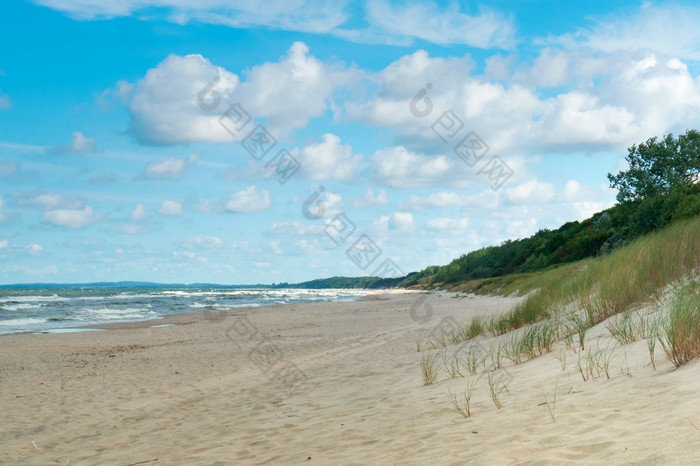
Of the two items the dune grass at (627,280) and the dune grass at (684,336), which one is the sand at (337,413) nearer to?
the dune grass at (684,336)

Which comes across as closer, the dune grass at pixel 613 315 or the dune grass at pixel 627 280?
the dune grass at pixel 613 315

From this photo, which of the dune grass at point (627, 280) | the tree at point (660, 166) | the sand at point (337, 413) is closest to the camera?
the sand at point (337, 413)

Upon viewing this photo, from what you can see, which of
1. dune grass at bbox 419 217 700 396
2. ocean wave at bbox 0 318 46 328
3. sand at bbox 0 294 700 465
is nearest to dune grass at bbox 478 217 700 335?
dune grass at bbox 419 217 700 396

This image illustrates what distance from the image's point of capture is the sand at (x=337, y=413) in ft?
13.3

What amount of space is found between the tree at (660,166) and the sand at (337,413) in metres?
47.9

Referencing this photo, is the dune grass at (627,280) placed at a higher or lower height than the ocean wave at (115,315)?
lower

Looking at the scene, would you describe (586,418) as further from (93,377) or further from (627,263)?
(93,377)

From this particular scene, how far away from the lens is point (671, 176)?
4959 cm

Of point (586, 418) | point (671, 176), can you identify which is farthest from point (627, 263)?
point (671, 176)

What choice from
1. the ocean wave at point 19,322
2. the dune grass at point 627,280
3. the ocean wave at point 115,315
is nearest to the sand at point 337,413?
the dune grass at point 627,280

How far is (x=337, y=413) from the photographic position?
664 cm

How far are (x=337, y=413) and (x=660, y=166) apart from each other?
5551cm

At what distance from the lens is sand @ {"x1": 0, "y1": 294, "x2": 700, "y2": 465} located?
13.3 feet

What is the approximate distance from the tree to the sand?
47.9 meters
